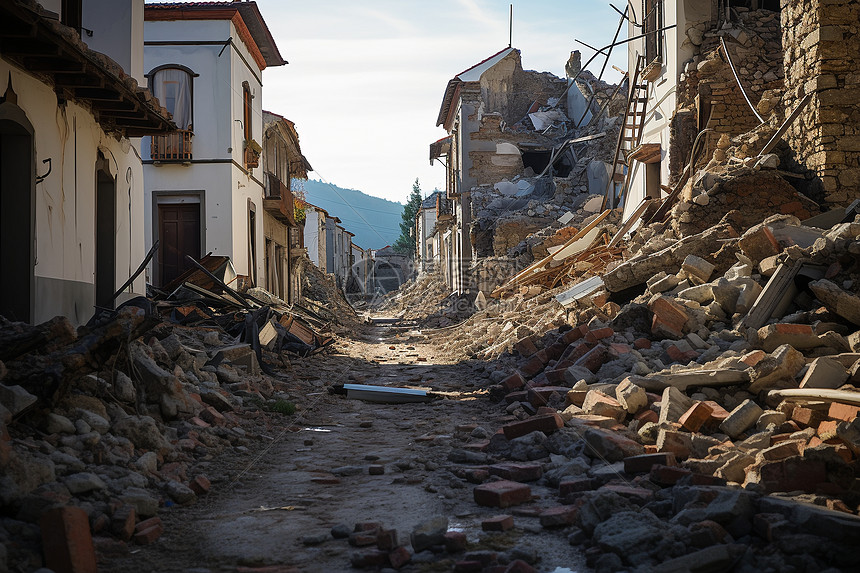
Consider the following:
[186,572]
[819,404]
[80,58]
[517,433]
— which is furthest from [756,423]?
[80,58]

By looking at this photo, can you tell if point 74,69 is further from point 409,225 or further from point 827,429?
point 409,225

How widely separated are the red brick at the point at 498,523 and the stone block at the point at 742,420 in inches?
82.4

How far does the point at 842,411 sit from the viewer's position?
183 inches

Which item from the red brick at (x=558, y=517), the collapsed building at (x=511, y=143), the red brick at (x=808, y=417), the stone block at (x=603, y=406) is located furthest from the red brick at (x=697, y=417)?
the collapsed building at (x=511, y=143)

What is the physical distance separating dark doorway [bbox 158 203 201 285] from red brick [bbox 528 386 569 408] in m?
12.9

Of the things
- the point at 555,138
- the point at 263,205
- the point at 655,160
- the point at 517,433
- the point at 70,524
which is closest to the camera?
the point at 70,524

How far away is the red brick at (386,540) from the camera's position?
12.4 ft

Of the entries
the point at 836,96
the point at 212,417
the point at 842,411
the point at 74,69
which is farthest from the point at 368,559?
the point at 836,96

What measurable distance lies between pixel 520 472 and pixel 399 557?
170 cm

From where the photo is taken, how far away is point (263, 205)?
74.3 ft

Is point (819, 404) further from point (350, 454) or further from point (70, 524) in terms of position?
point (70, 524)

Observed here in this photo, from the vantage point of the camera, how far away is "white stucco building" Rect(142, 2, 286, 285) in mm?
17775

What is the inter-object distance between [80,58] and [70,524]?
558 centimetres

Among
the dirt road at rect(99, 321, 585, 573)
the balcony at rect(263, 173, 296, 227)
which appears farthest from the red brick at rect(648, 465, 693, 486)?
the balcony at rect(263, 173, 296, 227)
